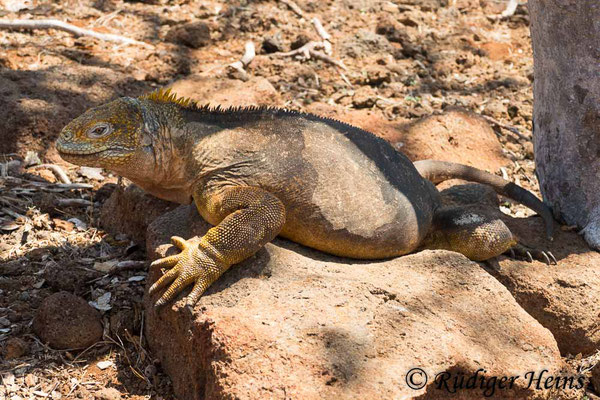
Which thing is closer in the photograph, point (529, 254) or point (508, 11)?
point (529, 254)

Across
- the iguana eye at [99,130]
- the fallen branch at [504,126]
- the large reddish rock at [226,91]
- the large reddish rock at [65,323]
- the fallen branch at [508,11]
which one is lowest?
the large reddish rock at [65,323]

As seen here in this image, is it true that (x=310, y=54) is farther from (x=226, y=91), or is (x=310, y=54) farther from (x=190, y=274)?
(x=190, y=274)

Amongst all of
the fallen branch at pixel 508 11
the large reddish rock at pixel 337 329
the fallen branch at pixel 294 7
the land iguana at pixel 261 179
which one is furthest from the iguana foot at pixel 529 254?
the fallen branch at pixel 508 11

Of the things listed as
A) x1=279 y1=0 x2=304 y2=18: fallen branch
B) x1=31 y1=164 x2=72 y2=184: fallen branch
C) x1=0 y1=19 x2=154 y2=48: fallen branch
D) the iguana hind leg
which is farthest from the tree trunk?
x1=0 y1=19 x2=154 y2=48: fallen branch

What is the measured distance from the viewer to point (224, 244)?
13.9 feet

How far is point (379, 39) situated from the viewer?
356 inches

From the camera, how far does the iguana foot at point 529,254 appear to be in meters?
5.28

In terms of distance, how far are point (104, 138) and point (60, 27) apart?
462cm

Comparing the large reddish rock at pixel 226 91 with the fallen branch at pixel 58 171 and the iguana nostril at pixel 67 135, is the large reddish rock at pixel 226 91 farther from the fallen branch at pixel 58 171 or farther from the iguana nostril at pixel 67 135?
the iguana nostril at pixel 67 135

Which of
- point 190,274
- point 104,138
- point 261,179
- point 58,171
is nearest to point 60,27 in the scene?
point 58,171

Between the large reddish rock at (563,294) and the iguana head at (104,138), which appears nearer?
the iguana head at (104,138)

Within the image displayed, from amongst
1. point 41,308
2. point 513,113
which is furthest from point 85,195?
point 513,113

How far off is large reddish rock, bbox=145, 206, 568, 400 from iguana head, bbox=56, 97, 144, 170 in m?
0.65

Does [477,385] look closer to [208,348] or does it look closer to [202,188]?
[208,348]
